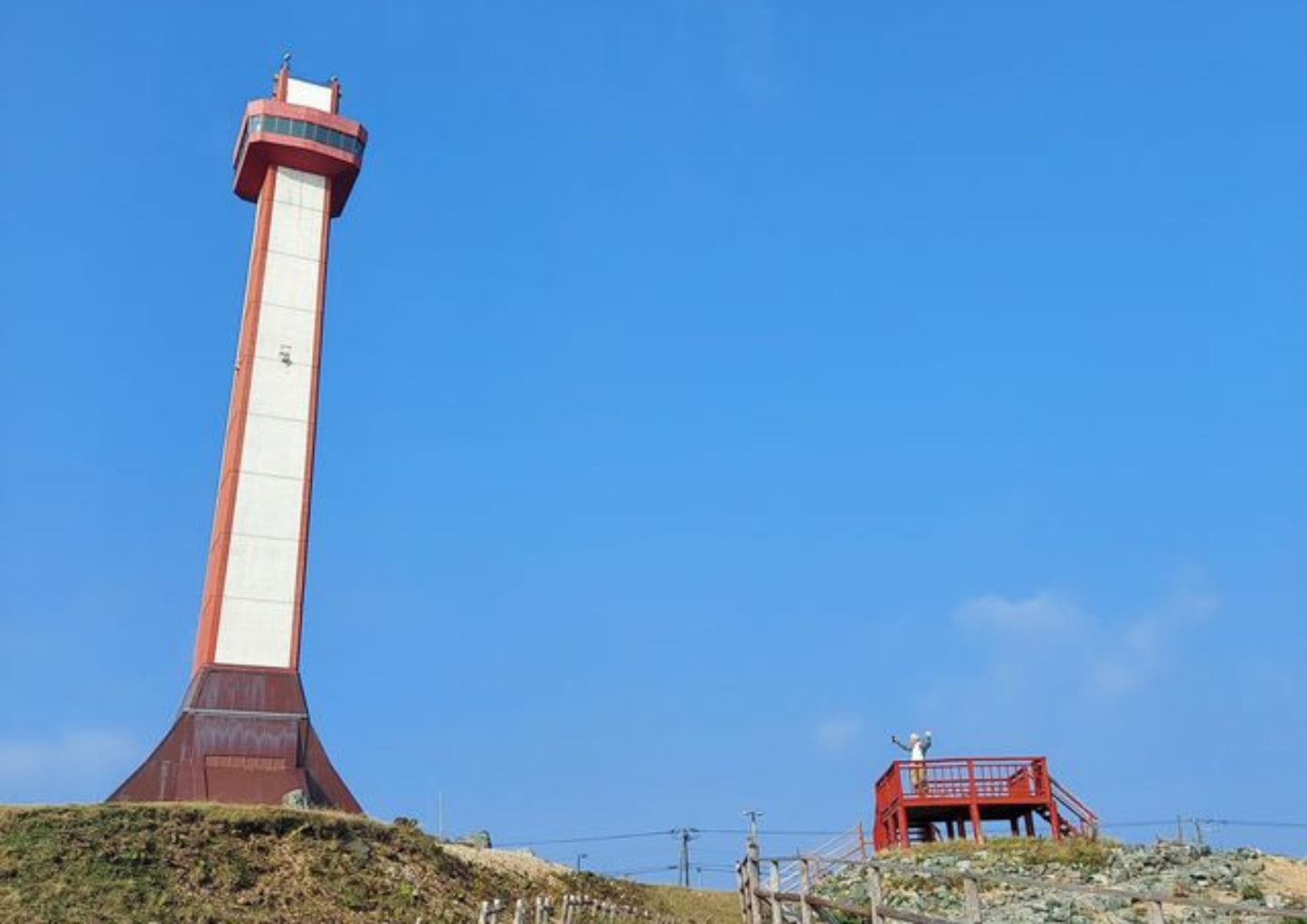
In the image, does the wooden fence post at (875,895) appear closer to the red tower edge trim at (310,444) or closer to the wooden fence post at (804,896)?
the wooden fence post at (804,896)

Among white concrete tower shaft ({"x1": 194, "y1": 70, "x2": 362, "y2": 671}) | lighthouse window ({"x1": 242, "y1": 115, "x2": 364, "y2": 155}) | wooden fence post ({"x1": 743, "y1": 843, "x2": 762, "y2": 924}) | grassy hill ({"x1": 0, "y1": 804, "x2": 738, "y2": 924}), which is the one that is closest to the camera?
wooden fence post ({"x1": 743, "y1": 843, "x2": 762, "y2": 924})

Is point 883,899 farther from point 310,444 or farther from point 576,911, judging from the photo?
point 310,444

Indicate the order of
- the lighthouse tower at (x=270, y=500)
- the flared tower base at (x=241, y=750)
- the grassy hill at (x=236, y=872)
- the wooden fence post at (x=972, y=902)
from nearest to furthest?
the wooden fence post at (x=972, y=902) → the grassy hill at (x=236, y=872) → the flared tower base at (x=241, y=750) → the lighthouse tower at (x=270, y=500)

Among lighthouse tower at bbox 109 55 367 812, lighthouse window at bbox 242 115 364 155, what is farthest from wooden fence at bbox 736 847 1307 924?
lighthouse window at bbox 242 115 364 155

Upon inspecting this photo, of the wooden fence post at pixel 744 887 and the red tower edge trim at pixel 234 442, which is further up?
the red tower edge trim at pixel 234 442

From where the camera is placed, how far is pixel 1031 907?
2916 centimetres

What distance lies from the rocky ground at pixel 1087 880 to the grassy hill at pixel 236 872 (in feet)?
17.2

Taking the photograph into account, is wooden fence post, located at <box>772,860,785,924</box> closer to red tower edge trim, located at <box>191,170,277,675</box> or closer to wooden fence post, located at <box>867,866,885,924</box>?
wooden fence post, located at <box>867,866,885,924</box>

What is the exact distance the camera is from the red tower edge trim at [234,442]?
3909 cm

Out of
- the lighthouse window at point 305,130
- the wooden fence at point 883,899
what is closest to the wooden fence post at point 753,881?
the wooden fence at point 883,899

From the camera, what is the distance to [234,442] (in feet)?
133

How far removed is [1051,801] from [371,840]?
17343 millimetres

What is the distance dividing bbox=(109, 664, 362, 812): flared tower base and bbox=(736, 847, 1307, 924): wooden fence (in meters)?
12.5

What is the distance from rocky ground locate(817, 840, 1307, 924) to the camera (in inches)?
1140
